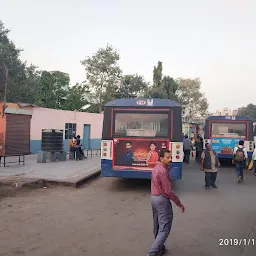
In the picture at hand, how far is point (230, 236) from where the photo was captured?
17.5ft

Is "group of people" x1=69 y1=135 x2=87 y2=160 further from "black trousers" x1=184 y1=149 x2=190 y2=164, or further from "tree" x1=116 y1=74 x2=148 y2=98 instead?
"tree" x1=116 y1=74 x2=148 y2=98

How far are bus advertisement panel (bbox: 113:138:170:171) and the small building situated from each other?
847 cm

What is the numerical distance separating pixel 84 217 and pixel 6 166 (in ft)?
24.8

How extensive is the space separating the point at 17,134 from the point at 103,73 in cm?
1711

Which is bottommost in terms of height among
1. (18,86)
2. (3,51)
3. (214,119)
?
(214,119)

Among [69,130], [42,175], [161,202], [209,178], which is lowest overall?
[42,175]

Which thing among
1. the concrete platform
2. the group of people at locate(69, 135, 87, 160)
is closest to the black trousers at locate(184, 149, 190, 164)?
the group of people at locate(69, 135, 87, 160)

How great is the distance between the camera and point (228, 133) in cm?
1598

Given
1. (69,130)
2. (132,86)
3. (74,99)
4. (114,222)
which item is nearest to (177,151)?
(114,222)

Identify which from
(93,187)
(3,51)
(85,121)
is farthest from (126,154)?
(3,51)

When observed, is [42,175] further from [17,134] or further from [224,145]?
[224,145]

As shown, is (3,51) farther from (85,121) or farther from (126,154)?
(126,154)

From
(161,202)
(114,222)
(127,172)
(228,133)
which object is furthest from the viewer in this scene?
(228,133)

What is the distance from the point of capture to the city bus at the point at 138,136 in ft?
30.3
